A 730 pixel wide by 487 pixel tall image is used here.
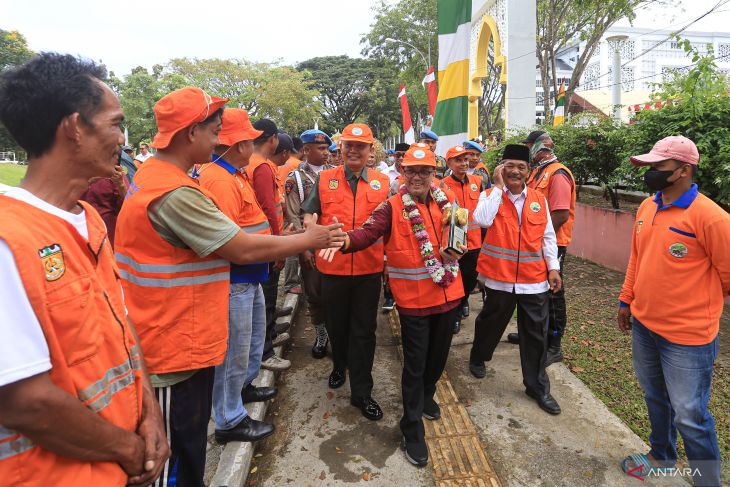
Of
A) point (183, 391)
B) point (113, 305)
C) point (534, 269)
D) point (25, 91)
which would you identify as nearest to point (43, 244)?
point (113, 305)

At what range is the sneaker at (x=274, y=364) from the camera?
3.86m

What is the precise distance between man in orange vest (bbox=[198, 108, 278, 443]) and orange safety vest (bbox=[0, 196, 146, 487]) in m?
1.37

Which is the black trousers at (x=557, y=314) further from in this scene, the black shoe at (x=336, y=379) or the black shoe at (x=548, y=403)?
the black shoe at (x=336, y=379)

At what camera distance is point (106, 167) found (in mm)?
1266

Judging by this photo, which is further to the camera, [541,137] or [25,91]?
[541,137]

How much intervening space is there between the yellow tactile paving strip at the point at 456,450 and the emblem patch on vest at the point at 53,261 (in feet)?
8.13

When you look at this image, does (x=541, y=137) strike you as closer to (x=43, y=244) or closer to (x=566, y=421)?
(x=566, y=421)

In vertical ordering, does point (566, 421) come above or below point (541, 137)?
below

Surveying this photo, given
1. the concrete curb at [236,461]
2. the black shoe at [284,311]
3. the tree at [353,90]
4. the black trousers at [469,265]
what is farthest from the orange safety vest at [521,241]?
the tree at [353,90]

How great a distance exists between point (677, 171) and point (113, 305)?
2.84 meters

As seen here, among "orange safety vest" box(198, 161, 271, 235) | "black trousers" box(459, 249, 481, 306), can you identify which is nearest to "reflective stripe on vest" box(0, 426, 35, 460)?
"orange safety vest" box(198, 161, 271, 235)

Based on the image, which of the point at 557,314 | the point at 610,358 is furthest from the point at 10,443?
the point at 610,358

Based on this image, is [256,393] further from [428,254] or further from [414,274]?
[428,254]

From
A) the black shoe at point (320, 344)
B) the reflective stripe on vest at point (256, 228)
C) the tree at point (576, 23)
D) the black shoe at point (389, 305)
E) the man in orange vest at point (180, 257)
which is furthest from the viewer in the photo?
the tree at point (576, 23)
